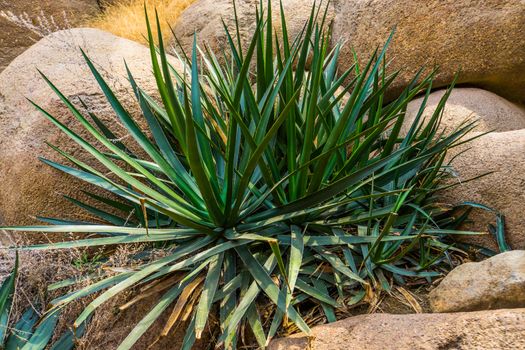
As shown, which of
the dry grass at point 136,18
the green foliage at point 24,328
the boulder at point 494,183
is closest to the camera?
the green foliage at point 24,328

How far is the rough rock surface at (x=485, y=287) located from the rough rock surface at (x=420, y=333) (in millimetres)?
261

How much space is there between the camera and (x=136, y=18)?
512cm

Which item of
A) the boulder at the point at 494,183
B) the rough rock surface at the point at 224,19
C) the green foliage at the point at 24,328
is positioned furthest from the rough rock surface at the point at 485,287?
the rough rock surface at the point at 224,19

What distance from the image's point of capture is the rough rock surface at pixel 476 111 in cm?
311

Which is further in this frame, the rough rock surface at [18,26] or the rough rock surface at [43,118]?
the rough rock surface at [18,26]

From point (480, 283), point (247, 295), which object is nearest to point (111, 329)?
point (247, 295)

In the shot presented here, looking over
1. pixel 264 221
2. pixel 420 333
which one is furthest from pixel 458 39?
pixel 420 333

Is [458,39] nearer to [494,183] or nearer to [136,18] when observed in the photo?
[494,183]

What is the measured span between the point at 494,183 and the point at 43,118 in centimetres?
250

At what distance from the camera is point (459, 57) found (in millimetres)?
3533

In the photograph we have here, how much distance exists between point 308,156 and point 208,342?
0.89 metres

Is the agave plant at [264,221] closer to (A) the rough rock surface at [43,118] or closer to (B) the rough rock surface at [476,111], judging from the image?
(A) the rough rock surface at [43,118]

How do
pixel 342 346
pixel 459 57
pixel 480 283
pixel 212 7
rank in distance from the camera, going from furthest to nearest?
pixel 212 7 → pixel 459 57 → pixel 480 283 → pixel 342 346

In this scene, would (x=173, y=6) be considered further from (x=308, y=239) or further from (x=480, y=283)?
(x=480, y=283)
